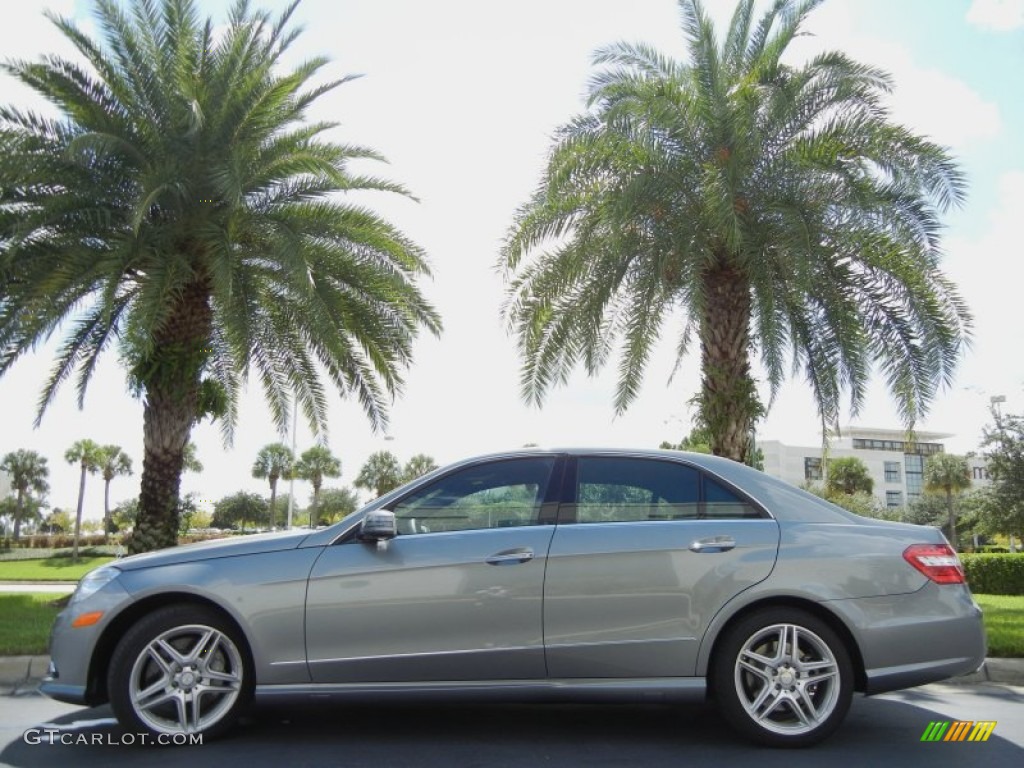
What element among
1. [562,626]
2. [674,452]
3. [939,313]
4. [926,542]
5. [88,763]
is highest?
[939,313]

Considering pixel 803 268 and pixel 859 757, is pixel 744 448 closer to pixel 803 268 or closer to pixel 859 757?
pixel 803 268

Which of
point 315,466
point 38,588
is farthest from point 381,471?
point 38,588

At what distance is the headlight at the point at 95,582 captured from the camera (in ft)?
15.5

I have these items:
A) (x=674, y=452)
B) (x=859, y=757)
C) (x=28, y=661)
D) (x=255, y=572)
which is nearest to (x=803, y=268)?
(x=674, y=452)

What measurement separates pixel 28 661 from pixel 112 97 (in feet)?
27.2

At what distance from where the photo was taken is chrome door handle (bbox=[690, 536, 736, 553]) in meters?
4.68

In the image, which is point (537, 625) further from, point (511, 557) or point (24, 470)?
point (24, 470)

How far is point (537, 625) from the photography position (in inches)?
181

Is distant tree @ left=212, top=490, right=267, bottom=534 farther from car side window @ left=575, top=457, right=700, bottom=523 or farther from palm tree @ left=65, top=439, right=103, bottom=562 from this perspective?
car side window @ left=575, top=457, right=700, bottom=523

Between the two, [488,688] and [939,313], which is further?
[939,313]

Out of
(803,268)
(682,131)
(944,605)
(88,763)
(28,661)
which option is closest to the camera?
(88,763)

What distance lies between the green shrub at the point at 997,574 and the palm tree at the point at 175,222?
16.1 metres

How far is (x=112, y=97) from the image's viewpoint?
40.1 feet

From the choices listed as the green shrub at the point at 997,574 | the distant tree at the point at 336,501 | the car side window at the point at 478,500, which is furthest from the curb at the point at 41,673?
the distant tree at the point at 336,501
